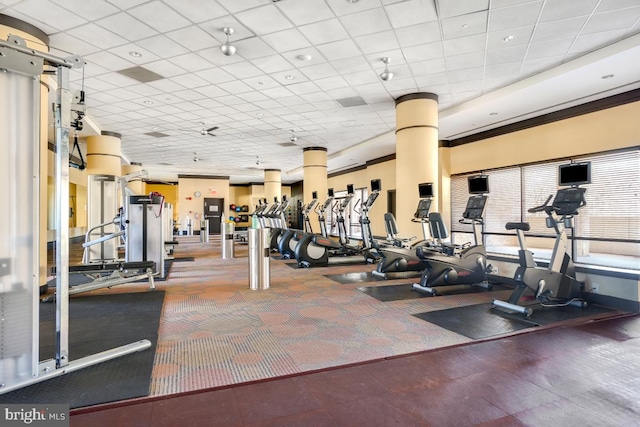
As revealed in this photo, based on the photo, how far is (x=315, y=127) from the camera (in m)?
9.82

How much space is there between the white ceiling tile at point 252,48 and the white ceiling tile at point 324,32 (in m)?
0.71

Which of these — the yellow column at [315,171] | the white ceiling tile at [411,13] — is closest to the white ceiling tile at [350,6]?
the white ceiling tile at [411,13]

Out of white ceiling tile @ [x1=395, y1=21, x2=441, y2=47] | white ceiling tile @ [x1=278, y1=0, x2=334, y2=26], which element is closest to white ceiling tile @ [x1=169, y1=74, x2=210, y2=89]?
white ceiling tile @ [x1=278, y1=0, x2=334, y2=26]

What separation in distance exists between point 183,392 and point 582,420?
2334mm

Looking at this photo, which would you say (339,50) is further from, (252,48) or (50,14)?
(50,14)

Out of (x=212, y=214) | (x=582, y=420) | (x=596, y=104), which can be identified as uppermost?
(x=596, y=104)

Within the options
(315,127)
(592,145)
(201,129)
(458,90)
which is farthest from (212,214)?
(592,145)

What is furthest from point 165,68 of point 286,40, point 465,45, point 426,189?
point 426,189

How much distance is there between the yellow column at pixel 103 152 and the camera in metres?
10.0

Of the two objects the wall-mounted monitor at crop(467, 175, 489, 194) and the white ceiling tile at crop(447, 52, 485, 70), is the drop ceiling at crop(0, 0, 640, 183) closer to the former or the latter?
the white ceiling tile at crop(447, 52, 485, 70)

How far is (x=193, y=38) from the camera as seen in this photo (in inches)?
192

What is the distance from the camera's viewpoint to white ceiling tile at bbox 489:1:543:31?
4113 mm

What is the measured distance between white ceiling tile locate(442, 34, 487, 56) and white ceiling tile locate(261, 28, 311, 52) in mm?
2089

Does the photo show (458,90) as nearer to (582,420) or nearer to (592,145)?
(592,145)
